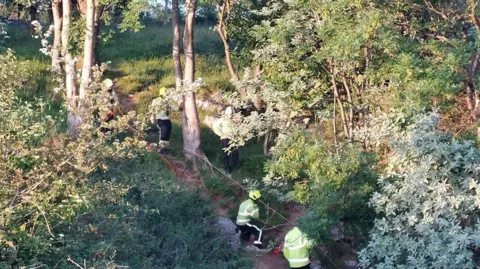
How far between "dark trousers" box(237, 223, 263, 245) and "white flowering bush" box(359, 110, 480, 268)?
3054mm

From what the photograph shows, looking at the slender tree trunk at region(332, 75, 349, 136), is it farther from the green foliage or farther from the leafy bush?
the leafy bush

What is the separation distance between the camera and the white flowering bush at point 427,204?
31.2 feet

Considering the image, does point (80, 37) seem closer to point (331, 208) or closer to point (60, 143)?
point (60, 143)

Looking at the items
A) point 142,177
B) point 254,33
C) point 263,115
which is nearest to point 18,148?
point 142,177

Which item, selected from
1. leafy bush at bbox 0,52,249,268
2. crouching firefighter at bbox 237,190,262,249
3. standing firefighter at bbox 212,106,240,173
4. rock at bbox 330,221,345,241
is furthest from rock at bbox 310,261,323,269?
standing firefighter at bbox 212,106,240,173

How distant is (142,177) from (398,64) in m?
4.85

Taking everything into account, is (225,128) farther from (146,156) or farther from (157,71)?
(157,71)

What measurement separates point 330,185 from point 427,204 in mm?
1817

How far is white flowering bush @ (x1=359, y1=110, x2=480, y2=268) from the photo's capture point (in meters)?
9.51

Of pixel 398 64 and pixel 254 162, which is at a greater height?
pixel 398 64

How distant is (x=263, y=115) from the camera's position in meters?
13.5

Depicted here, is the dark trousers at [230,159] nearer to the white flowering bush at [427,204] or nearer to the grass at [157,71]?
the grass at [157,71]

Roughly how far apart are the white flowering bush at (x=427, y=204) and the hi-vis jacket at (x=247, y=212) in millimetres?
3061

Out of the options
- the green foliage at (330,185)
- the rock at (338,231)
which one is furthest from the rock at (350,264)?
the green foliage at (330,185)
